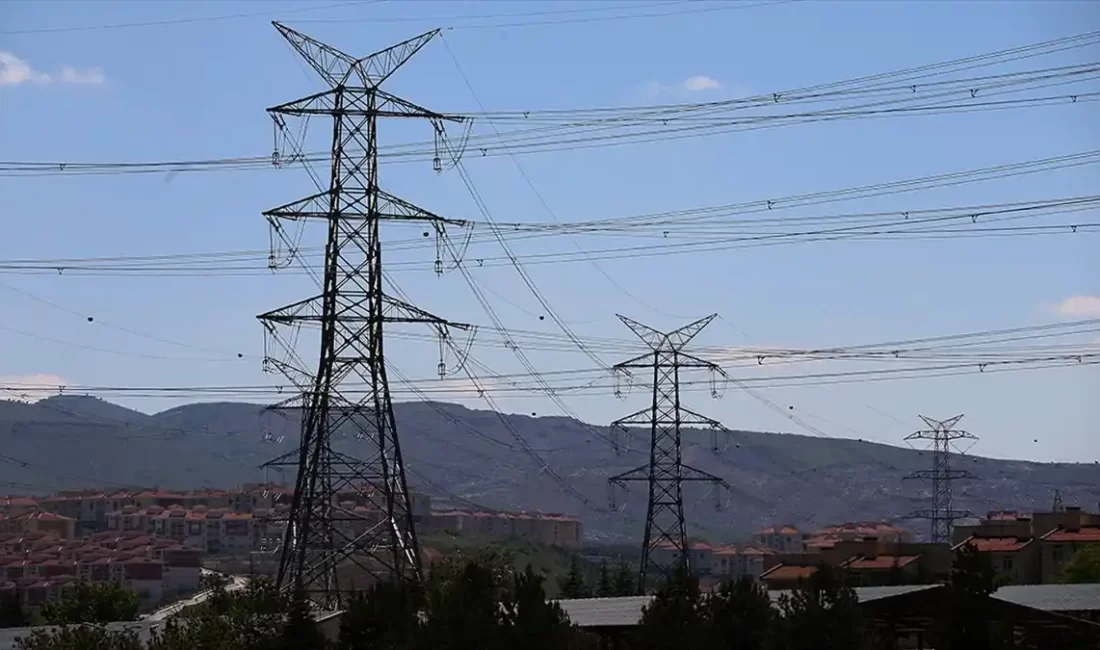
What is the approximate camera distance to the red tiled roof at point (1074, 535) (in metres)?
102

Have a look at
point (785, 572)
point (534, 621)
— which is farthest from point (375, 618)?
point (785, 572)

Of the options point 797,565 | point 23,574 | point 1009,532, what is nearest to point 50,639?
point 797,565

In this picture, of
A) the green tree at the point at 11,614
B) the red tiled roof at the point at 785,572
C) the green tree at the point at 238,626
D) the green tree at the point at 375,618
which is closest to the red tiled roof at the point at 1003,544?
the red tiled roof at the point at 785,572

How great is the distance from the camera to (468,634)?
37.0 m

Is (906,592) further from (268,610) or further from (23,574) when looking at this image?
(23,574)

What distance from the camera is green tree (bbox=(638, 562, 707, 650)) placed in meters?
36.6

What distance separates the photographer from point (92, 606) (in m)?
69.9

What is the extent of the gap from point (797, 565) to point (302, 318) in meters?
58.6

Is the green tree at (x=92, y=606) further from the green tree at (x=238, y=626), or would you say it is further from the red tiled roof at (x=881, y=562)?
the red tiled roof at (x=881, y=562)

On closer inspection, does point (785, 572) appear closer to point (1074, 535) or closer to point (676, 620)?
point (1074, 535)

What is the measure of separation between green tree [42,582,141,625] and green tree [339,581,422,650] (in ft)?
78.3

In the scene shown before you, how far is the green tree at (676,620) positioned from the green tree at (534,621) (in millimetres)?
1730

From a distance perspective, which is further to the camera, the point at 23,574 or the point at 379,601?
the point at 23,574

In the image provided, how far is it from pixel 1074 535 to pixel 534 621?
7621 centimetres
